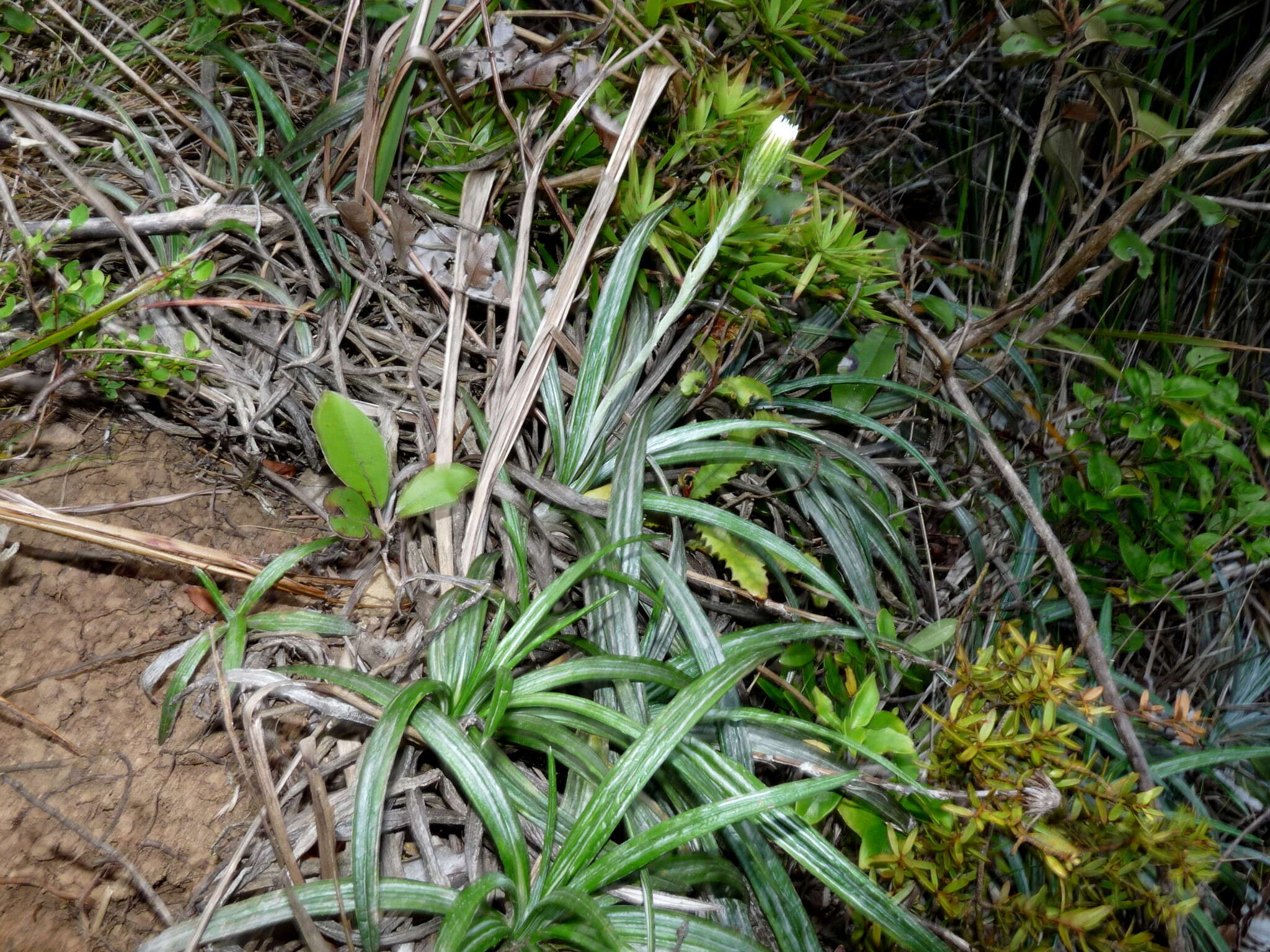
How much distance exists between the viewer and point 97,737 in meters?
1.02

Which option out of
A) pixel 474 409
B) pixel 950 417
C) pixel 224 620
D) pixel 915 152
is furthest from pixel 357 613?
pixel 915 152

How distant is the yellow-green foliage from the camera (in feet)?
3.29

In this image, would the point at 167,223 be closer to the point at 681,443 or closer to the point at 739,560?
the point at 681,443

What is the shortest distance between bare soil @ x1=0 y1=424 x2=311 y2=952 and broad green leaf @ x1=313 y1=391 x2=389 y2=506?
0.23 metres

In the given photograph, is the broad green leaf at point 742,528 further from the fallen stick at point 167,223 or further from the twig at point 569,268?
the fallen stick at point 167,223

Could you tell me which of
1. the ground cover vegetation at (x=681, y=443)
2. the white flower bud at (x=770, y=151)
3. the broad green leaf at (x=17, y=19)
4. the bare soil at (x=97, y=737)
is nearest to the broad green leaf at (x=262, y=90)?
the ground cover vegetation at (x=681, y=443)

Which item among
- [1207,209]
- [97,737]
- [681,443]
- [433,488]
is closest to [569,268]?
[681,443]

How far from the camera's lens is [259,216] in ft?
4.64

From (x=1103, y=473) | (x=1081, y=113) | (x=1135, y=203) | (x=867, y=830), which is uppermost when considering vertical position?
(x=1081, y=113)

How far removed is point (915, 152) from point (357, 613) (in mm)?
1800

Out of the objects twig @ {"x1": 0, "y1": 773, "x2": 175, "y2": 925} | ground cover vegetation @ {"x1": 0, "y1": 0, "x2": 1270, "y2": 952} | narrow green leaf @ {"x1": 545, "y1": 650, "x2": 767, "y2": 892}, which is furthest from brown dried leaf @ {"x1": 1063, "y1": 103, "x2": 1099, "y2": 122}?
twig @ {"x1": 0, "y1": 773, "x2": 175, "y2": 925}

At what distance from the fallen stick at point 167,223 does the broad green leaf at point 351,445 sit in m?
0.50

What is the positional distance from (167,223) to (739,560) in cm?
118

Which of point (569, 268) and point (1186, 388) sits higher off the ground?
point (1186, 388)
